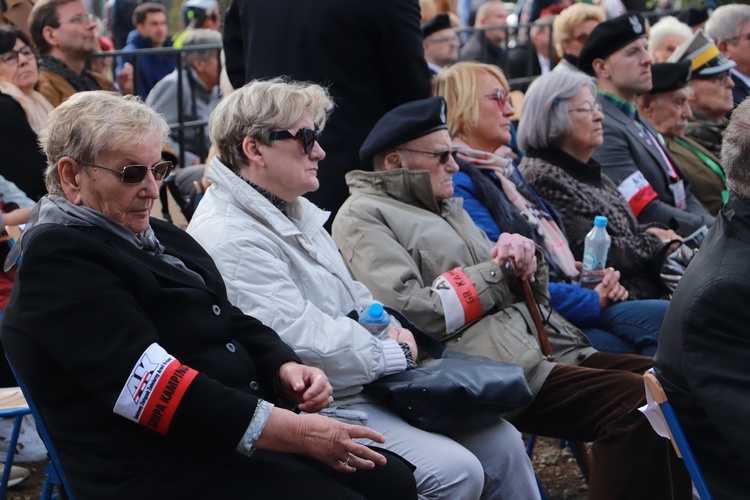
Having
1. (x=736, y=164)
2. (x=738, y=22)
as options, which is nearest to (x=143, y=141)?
(x=736, y=164)

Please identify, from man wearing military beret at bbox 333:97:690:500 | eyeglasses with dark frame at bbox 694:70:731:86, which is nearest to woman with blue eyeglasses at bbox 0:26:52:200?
man wearing military beret at bbox 333:97:690:500

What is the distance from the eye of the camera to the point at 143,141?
2.72 m

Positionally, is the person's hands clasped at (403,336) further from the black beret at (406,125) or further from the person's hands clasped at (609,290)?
the person's hands clasped at (609,290)

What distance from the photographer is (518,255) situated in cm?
381

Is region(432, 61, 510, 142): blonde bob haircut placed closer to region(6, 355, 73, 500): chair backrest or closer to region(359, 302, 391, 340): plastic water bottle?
region(359, 302, 391, 340): plastic water bottle

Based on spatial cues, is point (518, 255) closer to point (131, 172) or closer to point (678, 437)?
point (678, 437)

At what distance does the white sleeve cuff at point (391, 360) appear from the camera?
3.21 meters

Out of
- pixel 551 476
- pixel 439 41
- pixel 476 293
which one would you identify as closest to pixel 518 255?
pixel 476 293

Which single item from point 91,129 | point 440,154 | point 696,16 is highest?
point 91,129

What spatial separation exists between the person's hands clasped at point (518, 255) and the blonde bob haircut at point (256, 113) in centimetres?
89

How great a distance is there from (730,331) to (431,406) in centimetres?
100

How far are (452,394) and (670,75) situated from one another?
388cm

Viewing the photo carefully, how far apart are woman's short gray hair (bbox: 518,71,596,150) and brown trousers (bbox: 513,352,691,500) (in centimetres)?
151

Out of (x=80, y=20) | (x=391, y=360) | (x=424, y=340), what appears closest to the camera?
(x=391, y=360)
